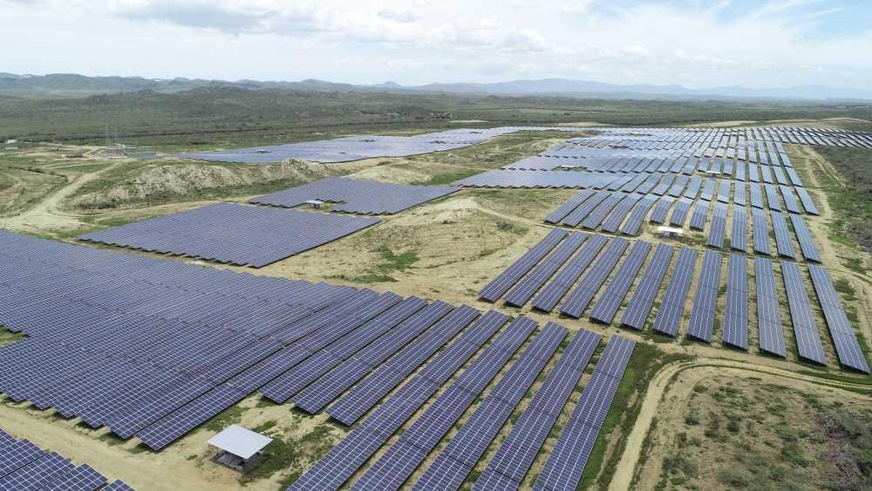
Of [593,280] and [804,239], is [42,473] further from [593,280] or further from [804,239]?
[804,239]

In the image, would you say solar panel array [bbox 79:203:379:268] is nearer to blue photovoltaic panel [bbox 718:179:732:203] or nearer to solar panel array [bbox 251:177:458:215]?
solar panel array [bbox 251:177:458:215]

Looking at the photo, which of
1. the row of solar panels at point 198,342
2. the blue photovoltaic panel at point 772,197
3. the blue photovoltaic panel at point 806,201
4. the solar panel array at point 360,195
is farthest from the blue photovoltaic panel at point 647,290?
the blue photovoltaic panel at point 806,201

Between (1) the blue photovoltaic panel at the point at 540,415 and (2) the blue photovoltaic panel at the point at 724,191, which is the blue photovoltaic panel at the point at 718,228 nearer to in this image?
(2) the blue photovoltaic panel at the point at 724,191

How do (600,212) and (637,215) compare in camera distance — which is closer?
(637,215)

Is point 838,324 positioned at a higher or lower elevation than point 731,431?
higher

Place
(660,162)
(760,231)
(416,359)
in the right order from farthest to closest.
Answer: (660,162)
(760,231)
(416,359)

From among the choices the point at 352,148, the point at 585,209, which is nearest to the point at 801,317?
the point at 585,209

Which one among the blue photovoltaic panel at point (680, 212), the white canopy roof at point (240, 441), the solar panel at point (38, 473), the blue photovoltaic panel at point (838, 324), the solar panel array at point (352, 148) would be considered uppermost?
the solar panel array at point (352, 148)
